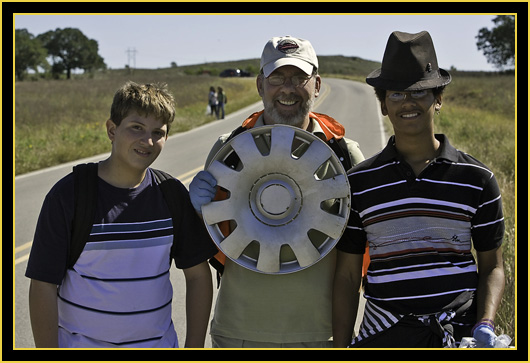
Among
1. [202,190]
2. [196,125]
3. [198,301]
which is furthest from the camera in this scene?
[196,125]

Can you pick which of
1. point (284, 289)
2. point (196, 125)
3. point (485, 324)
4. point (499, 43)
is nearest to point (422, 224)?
point (485, 324)

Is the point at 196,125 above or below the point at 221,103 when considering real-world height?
below

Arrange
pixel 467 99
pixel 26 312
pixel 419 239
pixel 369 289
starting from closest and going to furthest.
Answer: pixel 419 239 → pixel 369 289 → pixel 26 312 → pixel 467 99

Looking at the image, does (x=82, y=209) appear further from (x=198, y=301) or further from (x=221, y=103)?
(x=221, y=103)

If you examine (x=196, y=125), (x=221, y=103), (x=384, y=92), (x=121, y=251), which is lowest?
(x=121, y=251)

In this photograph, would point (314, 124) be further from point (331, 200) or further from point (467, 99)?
point (467, 99)

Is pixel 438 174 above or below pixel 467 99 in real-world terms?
below

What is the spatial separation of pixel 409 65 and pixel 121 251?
57.4 inches

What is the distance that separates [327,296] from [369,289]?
296 mm

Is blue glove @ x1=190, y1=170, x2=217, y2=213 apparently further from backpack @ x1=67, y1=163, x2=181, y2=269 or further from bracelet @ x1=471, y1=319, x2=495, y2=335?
bracelet @ x1=471, y1=319, x2=495, y2=335

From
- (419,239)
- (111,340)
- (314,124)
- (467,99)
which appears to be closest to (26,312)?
(111,340)

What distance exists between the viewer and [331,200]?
9.38 feet

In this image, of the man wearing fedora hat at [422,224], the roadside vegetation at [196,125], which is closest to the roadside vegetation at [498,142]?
the roadside vegetation at [196,125]

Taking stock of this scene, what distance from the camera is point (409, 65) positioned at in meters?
2.58
